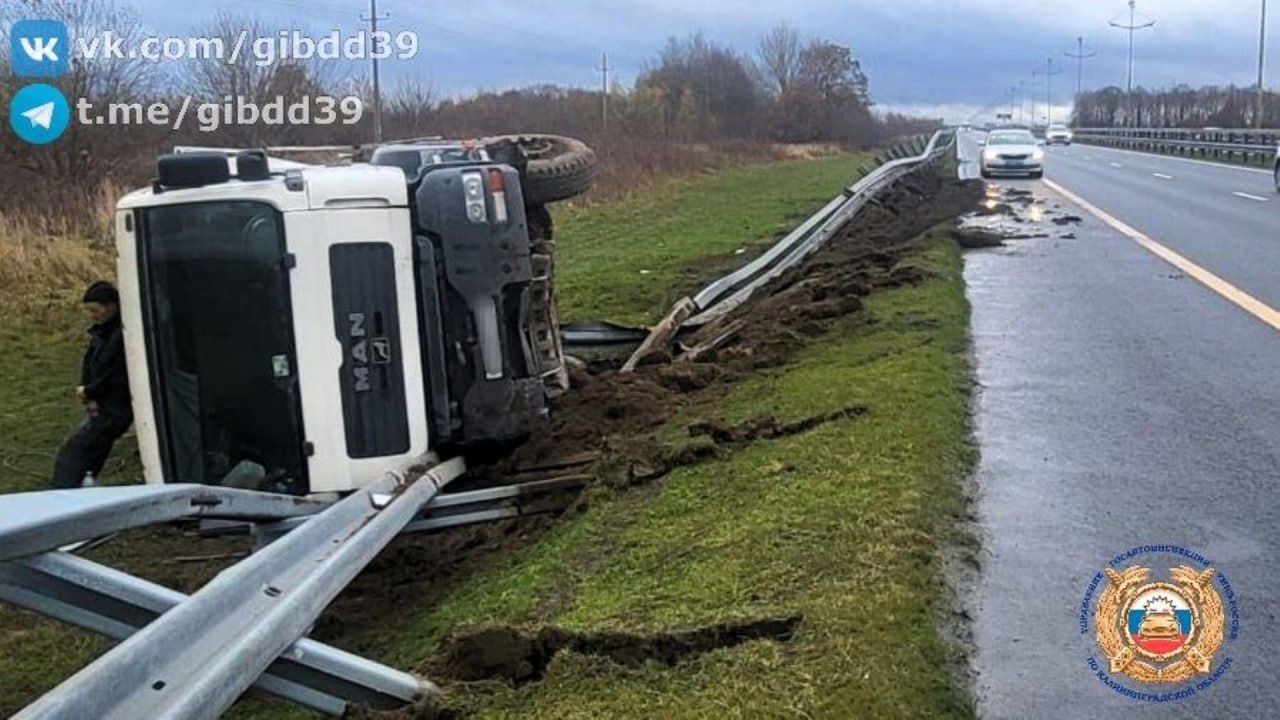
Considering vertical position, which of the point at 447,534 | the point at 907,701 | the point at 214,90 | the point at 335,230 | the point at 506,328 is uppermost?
the point at 214,90

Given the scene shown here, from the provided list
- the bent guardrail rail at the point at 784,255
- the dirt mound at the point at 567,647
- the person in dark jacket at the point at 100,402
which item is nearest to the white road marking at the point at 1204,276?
Answer: the bent guardrail rail at the point at 784,255

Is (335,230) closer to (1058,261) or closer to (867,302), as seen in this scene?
(867,302)

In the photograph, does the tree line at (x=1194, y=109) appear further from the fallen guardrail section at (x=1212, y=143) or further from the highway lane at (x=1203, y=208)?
the highway lane at (x=1203, y=208)

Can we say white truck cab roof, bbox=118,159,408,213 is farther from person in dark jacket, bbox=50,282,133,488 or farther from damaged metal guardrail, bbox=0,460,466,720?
damaged metal guardrail, bbox=0,460,466,720

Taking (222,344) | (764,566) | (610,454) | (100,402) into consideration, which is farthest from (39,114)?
(764,566)

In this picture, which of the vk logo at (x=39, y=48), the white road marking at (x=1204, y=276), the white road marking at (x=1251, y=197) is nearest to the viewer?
the white road marking at (x=1204, y=276)

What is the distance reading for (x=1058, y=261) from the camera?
13805mm

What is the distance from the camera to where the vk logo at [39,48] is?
20.5m

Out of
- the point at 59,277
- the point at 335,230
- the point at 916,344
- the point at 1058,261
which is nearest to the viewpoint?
the point at 335,230

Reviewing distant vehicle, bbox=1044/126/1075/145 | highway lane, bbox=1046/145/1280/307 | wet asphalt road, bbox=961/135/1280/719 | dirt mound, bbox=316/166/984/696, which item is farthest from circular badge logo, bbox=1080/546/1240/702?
distant vehicle, bbox=1044/126/1075/145

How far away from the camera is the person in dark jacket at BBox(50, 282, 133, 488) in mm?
7137

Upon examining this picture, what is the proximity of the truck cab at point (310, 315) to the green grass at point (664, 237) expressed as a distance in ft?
18.5

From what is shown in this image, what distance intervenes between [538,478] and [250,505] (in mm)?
1840

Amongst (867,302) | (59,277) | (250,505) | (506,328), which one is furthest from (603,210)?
(250,505)
